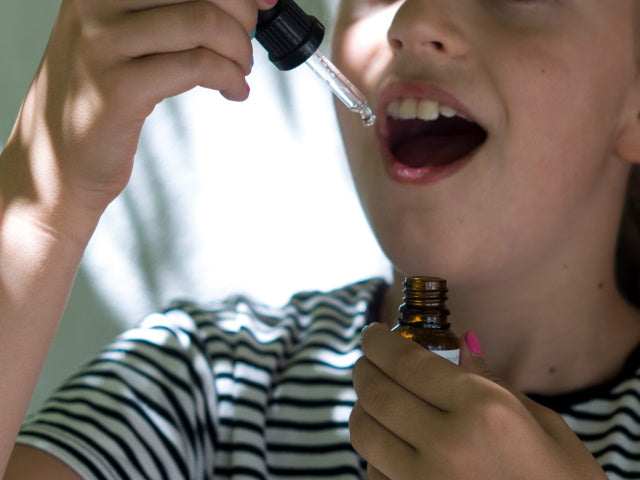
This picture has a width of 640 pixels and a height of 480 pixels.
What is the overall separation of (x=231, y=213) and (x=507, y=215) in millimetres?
738

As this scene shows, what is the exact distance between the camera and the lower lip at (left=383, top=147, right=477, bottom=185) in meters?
0.96

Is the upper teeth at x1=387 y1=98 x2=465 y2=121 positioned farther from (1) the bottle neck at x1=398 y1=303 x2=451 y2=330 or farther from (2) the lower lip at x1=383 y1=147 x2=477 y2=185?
(1) the bottle neck at x1=398 y1=303 x2=451 y2=330

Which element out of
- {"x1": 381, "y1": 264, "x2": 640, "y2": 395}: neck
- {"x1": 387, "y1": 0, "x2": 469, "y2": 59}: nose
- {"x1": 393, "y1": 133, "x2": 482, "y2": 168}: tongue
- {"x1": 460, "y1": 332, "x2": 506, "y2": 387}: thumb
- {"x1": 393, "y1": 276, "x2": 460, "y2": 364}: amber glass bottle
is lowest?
{"x1": 460, "y1": 332, "x2": 506, "y2": 387}: thumb

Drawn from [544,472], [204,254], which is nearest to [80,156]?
[544,472]

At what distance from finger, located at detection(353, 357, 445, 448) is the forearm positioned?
313 millimetres

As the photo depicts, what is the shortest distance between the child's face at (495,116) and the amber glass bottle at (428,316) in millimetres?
259

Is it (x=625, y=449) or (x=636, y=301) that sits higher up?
(x=636, y=301)

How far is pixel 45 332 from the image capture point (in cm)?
79

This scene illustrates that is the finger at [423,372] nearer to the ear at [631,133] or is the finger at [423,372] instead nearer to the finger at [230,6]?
the finger at [230,6]

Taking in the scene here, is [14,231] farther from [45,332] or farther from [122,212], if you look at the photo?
[122,212]

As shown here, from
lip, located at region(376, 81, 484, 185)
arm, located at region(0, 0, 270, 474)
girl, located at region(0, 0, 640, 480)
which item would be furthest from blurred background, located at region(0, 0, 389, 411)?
arm, located at region(0, 0, 270, 474)

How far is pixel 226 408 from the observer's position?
1121mm

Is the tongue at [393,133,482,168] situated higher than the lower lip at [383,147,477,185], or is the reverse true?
A: the tongue at [393,133,482,168]

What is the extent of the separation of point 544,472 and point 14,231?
1.77ft
